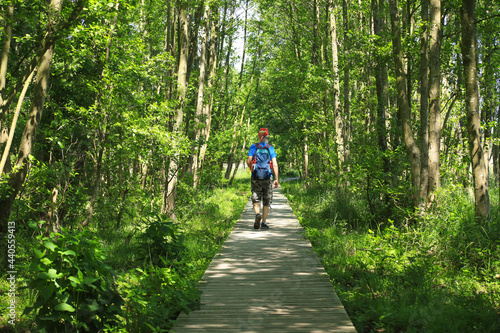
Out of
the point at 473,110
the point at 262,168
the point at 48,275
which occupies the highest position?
the point at 473,110

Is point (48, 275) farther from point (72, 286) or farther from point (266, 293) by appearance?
point (266, 293)

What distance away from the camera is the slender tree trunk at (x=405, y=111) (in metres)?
8.32

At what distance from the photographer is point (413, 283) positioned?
17.9 feet

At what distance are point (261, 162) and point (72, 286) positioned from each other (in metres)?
6.34

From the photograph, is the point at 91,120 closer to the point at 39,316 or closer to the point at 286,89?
the point at 39,316

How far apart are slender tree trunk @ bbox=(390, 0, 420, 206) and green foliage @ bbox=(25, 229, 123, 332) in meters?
6.47

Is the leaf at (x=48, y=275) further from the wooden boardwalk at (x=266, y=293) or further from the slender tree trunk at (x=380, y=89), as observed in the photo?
the slender tree trunk at (x=380, y=89)

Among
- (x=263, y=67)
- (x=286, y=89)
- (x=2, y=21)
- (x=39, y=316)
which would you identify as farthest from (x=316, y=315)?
(x=263, y=67)

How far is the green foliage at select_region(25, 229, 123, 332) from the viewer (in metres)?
3.29

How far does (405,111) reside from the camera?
877 centimetres

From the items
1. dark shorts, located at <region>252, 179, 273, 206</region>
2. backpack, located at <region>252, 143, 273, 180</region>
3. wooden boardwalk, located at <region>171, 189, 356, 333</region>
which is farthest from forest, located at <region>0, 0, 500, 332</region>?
backpack, located at <region>252, 143, 273, 180</region>

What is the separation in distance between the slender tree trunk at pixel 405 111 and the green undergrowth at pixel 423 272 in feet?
2.27

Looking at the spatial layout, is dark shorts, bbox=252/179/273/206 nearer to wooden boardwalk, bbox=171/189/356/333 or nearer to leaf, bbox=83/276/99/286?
wooden boardwalk, bbox=171/189/356/333

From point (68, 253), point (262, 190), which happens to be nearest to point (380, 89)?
point (262, 190)
